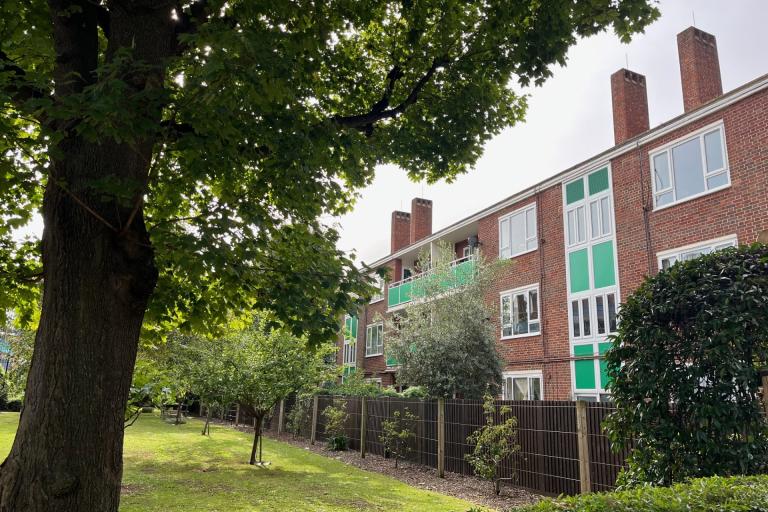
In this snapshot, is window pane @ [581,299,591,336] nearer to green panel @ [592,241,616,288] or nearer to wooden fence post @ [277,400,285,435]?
green panel @ [592,241,616,288]

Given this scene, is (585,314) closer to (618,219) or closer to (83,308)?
(618,219)

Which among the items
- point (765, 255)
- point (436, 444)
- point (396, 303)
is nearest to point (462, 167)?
point (765, 255)

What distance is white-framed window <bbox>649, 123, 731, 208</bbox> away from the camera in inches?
595

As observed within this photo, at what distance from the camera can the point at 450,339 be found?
58.4 feet

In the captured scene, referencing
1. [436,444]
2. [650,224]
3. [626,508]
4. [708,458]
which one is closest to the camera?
[626,508]

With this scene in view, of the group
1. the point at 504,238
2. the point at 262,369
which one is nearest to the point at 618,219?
the point at 504,238

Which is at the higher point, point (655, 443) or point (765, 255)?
point (765, 255)

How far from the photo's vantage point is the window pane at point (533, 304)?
67.7 ft

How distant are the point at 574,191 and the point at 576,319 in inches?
174

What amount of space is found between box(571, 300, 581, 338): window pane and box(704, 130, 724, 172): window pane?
5896mm

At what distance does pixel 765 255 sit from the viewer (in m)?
6.34

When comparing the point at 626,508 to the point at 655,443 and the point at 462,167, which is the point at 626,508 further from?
the point at 462,167

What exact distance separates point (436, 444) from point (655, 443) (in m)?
8.62

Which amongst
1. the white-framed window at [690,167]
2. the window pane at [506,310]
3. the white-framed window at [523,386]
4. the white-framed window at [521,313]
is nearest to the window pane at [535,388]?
the white-framed window at [523,386]
